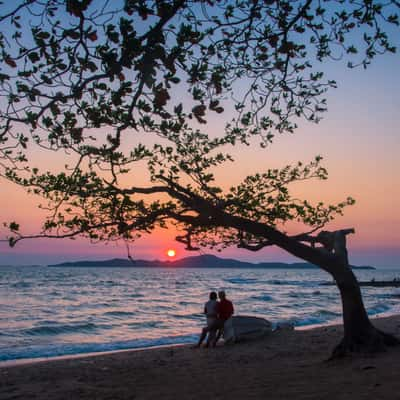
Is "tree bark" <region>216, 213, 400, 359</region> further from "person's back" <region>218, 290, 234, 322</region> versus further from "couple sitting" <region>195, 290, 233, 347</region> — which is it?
"person's back" <region>218, 290, 234, 322</region>

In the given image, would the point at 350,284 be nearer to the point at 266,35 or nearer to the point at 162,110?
the point at 266,35

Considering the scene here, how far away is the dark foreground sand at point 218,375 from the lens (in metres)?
8.38

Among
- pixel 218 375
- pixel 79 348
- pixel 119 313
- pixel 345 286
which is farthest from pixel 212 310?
pixel 119 313

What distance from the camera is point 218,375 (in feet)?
37.1

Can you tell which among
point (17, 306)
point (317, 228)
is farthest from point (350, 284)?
point (17, 306)

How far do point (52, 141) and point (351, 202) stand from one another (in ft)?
27.7

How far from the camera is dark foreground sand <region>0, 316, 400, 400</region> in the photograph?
8375mm

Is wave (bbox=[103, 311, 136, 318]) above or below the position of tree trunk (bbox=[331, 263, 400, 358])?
below

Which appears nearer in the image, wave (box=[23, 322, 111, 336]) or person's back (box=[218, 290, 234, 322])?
person's back (box=[218, 290, 234, 322])

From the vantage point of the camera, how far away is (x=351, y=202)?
1392 cm

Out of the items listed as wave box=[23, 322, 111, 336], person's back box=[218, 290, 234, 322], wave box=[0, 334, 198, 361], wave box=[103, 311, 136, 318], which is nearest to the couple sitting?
person's back box=[218, 290, 234, 322]

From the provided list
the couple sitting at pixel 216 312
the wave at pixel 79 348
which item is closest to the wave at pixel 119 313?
the wave at pixel 79 348

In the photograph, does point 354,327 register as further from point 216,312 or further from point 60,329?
point 60,329

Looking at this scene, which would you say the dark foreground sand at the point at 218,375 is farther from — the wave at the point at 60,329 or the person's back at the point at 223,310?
the wave at the point at 60,329
